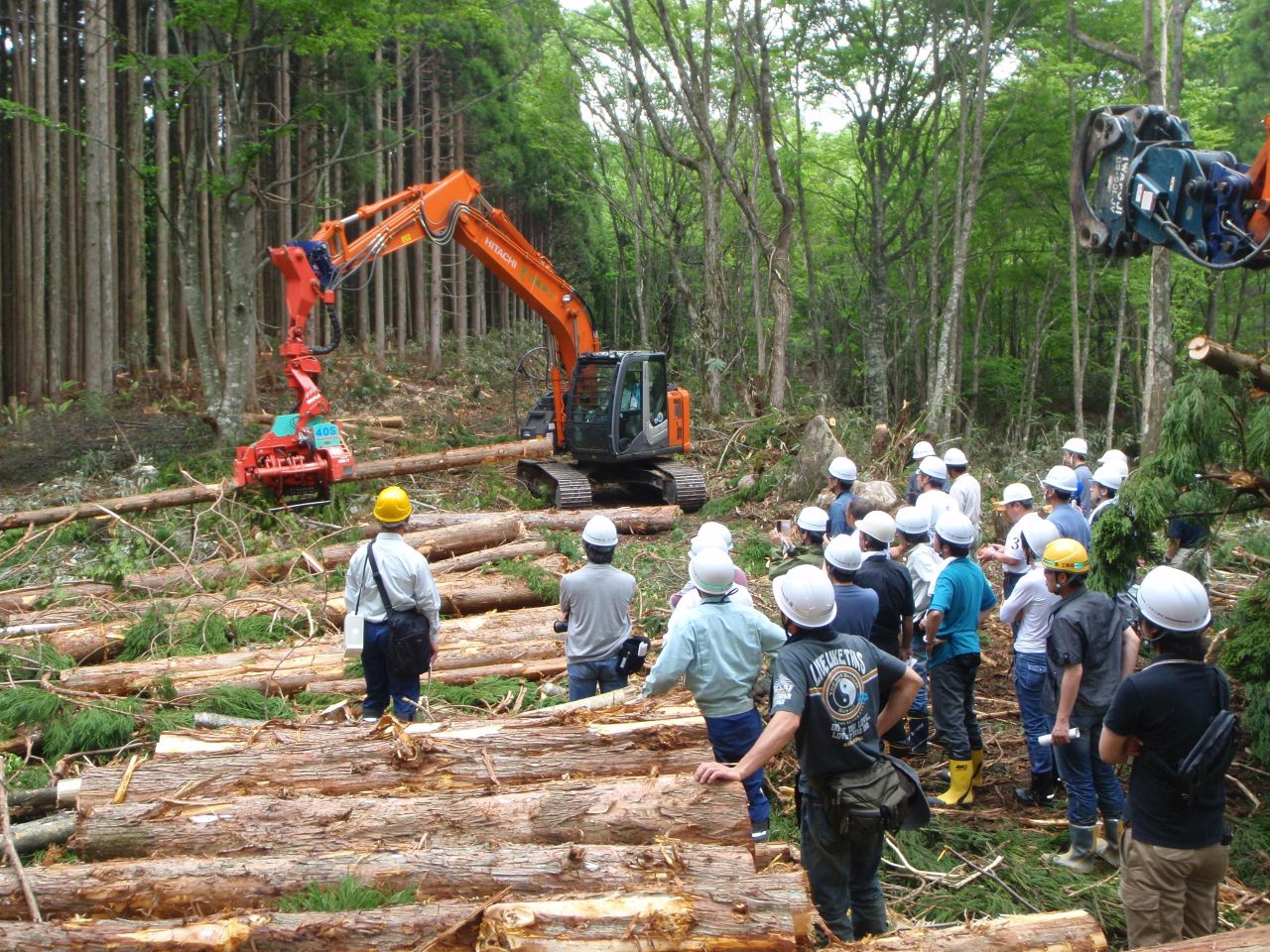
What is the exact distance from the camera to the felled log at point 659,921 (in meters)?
3.70

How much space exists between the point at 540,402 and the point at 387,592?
11.5 m

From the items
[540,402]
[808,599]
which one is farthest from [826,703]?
[540,402]

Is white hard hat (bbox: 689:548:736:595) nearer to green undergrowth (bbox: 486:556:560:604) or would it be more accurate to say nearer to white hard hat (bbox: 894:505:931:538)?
white hard hat (bbox: 894:505:931:538)

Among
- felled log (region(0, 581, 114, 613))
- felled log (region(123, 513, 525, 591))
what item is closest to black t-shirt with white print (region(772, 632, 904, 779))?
felled log (region(123, 513, 525, 591))

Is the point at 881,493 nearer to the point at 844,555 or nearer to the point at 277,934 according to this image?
the point at 844,555

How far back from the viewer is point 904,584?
258 inches

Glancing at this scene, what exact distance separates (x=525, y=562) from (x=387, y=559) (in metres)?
4.71

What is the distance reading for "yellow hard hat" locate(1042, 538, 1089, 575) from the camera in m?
5.77

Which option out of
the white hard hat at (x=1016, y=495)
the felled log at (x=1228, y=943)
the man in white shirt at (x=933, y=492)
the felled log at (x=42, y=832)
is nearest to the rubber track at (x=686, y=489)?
the man in white shirt at (x=933, y=492)

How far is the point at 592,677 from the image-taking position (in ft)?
22.3

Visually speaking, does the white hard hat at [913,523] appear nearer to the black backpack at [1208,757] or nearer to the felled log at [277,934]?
the black backpack at [1208,757]

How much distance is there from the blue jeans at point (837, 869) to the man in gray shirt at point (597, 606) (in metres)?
2.41

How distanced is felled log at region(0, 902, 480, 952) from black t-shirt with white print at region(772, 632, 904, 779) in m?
1.42

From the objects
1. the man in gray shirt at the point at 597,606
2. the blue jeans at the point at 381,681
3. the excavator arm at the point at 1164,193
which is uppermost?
the excavator arm at the point at 1164,193
